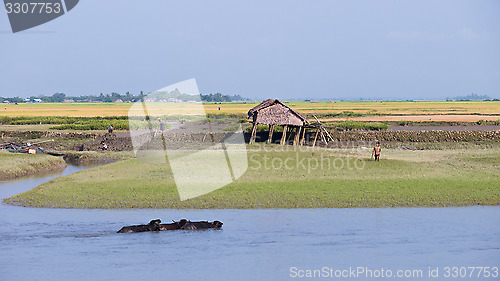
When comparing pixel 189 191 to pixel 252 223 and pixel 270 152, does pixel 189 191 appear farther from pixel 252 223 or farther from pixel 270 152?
pixel 270 152

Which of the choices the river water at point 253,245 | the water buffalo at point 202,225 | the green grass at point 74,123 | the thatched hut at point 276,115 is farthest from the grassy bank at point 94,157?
the water buffalo at point 202,225

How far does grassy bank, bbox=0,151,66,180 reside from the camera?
1480 inches

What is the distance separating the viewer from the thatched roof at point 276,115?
47.3 m

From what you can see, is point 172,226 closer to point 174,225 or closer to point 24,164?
point 174,225

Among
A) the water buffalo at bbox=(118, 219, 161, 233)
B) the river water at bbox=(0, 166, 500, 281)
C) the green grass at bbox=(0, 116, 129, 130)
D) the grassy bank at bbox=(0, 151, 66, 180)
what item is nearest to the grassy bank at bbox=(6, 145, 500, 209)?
the river water at bbox=(0, 166, 500, 281)

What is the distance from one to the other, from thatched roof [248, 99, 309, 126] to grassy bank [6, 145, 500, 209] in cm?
776

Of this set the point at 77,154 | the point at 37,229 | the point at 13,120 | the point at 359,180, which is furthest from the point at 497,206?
the point at 13,120

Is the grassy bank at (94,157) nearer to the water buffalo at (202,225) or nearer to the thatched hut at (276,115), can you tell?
the thatched hut at (276,115)

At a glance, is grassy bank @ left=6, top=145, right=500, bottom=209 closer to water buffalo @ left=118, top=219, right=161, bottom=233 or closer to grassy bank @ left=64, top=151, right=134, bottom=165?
water buffalo @ left=118, top=219, right=161, bottom=233

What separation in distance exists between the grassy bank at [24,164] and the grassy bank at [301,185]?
5.41m

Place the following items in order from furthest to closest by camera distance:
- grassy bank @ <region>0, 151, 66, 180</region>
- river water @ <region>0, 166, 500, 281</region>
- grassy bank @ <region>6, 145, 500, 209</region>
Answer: grassy bank @ <region>0, 151, 66, 180</region>, grassy bank @ <region>6, 145, 500, 209</region>, river water @ <region>0, 166, 500, 281</region>

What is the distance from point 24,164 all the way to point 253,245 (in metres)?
23.9

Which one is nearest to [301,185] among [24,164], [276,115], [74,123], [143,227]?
[143,227]

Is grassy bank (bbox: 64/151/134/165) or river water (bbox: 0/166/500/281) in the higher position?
grassy bank (bbox: 64/151/134/165)
